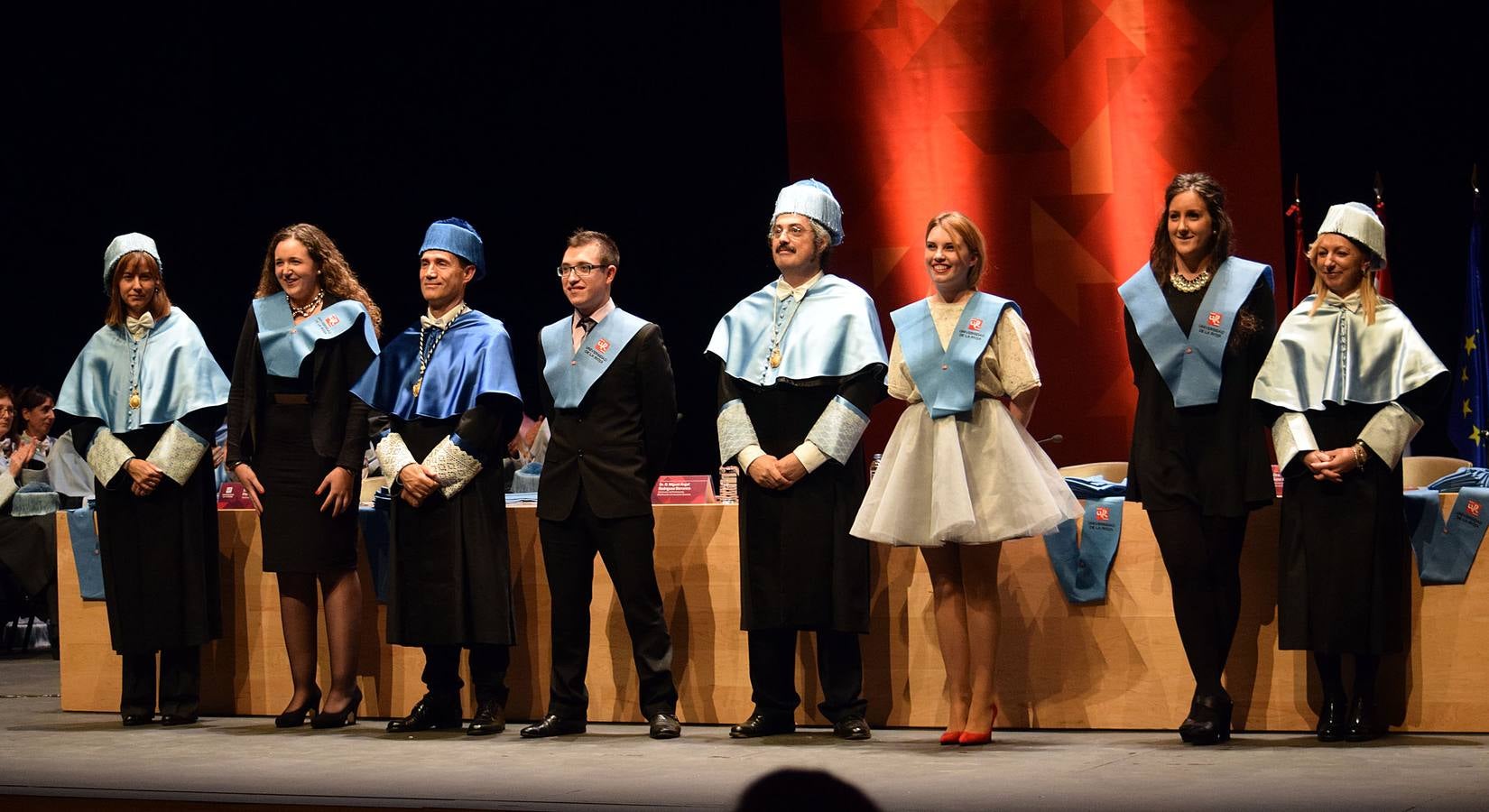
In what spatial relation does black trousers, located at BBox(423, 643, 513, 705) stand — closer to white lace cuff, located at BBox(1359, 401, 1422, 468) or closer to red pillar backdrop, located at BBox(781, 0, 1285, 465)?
white lace cuff, located at BBox(1359, 401, 1422, 468)

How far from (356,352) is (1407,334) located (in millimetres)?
2678

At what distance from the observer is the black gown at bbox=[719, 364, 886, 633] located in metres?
3.96

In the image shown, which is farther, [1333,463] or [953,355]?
[953,355]

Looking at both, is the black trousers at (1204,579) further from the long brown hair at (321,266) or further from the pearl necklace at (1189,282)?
the long brown hair at (321,266)

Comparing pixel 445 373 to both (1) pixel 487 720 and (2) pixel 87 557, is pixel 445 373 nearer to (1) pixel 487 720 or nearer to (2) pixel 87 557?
(1) pixel 487 720

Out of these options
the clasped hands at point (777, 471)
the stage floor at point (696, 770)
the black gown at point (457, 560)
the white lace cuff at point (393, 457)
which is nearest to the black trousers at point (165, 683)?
the stage floor at point (696, 770)

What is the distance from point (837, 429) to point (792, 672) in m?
0.64

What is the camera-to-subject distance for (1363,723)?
3.73 m

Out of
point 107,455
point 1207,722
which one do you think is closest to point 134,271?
point 107,455

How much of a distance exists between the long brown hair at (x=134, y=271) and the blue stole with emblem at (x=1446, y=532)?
11.3 feet

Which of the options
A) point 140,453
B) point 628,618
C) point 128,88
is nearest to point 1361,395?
point 628,618

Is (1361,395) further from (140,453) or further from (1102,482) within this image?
(140,453)

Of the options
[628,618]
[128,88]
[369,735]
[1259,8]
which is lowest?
[369,735]

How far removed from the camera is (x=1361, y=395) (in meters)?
3.73
